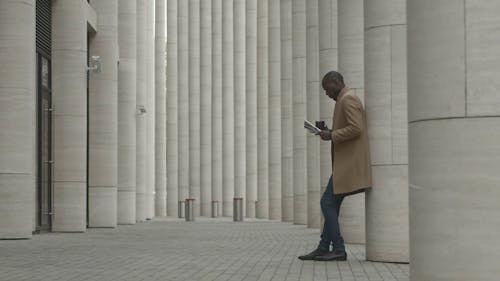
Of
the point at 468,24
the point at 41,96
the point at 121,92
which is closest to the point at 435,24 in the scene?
the point at 468,24

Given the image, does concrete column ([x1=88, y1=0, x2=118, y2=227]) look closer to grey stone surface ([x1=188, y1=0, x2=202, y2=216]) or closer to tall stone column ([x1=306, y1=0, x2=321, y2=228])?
tall stone column ([x1=306, y1=0, x2=321, y2=228])

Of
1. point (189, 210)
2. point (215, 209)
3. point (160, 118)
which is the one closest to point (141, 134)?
point (189, 210)

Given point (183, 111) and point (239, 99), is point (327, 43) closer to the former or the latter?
point (239, 99)

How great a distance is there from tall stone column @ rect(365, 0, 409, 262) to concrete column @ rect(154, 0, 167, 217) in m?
43.7

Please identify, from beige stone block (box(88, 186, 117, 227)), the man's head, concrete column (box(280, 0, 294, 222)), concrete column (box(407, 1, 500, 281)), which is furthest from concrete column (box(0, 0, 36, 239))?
concrete column (box(280, 0, 294, 222))

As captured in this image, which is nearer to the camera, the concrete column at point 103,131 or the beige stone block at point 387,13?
the beige stone block at point 387,13

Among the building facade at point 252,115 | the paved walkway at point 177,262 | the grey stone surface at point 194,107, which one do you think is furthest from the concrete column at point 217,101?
the paved walkway at point 177,262

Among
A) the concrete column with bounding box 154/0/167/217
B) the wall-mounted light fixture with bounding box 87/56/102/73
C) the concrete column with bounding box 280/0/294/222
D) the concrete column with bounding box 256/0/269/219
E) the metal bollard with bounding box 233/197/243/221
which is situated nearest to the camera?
the wall-mounted light fixture with bounding box 87/56/102/73

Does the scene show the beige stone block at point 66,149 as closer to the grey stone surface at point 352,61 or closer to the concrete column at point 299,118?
the grey stone surface at point 352,61

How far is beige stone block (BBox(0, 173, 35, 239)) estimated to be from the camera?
18750 millimetres

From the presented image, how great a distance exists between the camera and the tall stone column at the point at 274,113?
138ft

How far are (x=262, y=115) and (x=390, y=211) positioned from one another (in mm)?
36812

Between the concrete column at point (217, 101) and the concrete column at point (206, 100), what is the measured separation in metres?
0.18

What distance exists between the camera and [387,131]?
Answer: 41.2 ft
